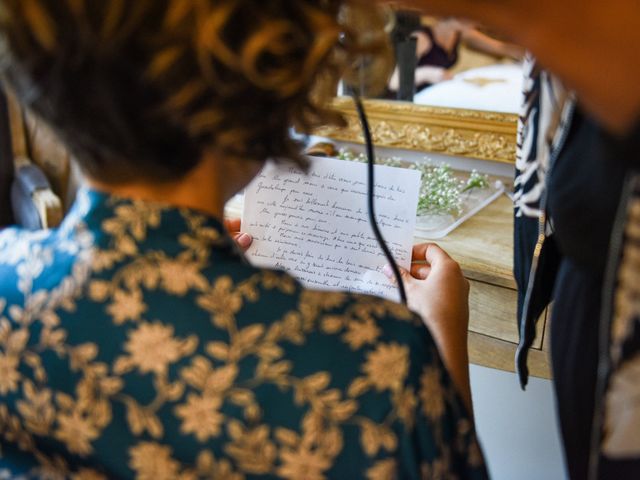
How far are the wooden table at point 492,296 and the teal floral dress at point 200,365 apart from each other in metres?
0.60

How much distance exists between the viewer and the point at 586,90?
463 millimetres

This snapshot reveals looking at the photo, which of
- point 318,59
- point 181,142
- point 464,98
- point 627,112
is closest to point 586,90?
point 627,112

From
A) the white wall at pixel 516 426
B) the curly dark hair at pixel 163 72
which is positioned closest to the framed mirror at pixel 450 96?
the white wall at pixel 516 426

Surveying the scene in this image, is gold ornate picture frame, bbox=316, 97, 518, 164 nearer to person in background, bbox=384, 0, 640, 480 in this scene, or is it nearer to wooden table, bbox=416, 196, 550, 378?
wooden table, bbox=416, 196, 550, 378

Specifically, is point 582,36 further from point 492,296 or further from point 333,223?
point 492,296

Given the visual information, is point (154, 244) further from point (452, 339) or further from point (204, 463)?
point (452, 339)

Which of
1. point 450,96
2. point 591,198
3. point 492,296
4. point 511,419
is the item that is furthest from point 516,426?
point 591,198

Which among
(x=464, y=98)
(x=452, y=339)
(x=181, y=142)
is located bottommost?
(x=452, y=339)

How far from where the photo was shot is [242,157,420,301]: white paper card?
34.5 inches

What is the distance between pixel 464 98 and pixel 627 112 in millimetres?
908

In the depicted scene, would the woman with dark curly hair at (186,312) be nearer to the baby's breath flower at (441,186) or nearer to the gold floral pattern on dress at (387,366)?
the gold floral pattern on dress at (387,366)

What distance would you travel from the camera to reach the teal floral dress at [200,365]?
19.6 inches

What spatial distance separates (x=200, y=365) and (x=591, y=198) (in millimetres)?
338

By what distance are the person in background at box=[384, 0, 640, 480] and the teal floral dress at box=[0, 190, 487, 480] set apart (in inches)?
5.3
